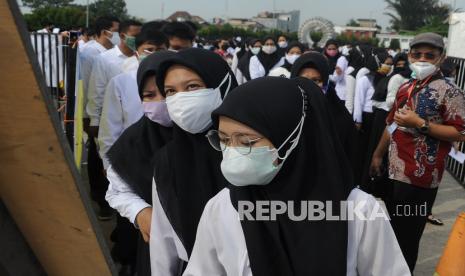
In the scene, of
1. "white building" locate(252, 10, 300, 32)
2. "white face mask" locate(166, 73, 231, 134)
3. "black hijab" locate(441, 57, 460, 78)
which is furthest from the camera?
"white building" locate(252, 10, 300, 32)

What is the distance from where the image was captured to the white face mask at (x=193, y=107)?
6.06ft

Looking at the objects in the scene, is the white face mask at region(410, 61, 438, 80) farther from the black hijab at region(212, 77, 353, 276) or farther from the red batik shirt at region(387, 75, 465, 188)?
the black hijab at region(212, 77, 353, 276)

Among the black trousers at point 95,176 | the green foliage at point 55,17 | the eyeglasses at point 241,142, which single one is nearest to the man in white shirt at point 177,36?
the black trousers at point 95,176

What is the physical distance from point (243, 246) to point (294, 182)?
0.24 m

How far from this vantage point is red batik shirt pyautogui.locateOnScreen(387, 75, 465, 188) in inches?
104

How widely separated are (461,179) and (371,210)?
4977 mm

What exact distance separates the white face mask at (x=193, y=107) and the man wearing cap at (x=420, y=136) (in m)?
1.38

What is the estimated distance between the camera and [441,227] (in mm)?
4273

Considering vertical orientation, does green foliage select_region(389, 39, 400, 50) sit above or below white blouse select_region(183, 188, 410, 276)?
above

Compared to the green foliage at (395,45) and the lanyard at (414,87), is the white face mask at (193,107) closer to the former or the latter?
the lanyard at (414,87)

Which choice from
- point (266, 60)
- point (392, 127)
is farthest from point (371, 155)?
point (266, 60)

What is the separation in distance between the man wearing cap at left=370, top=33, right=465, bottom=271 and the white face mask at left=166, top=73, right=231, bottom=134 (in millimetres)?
1383

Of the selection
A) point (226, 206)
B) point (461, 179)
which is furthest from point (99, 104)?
point (461, 179)

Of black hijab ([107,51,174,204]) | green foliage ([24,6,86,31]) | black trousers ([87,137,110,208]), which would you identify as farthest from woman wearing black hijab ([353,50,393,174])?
green foliage ([24,6,86,31])
